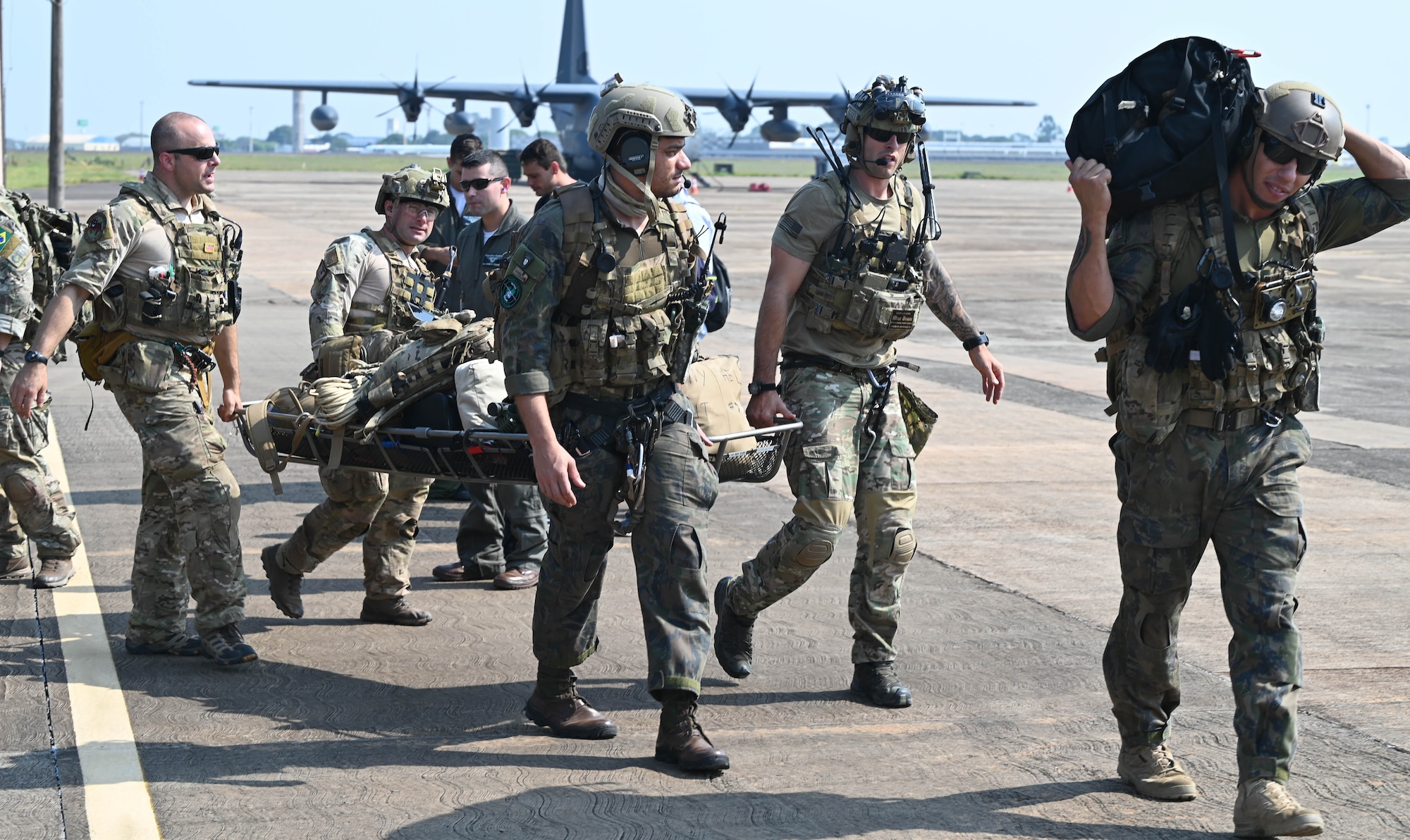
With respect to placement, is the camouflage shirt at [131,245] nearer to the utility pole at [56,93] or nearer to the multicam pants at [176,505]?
the multicam pants at [176,505]

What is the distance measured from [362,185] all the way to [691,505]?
73745mm

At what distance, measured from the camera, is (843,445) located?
18.6 feet

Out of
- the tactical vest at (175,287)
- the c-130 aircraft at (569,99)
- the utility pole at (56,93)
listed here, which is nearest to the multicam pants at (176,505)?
the tactical vest at (175,287)

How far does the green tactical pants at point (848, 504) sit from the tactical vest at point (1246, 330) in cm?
126

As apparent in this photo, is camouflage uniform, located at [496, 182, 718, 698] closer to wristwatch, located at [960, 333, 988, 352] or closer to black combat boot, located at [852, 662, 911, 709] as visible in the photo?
black combat boot, located at [852, 662, 911, 709]

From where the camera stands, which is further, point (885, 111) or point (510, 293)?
point (885, 111)

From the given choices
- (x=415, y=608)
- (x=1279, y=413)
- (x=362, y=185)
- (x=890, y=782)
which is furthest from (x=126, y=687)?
(x=362, y=185)

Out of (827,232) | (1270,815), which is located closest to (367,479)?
(827,232)

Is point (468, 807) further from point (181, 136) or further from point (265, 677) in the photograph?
point (181, 136)

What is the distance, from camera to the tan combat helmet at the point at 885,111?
5598mm

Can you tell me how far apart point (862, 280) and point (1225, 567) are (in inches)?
68.5

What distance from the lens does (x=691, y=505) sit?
505 cm

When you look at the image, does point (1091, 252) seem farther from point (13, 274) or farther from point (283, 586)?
point (13, 274)

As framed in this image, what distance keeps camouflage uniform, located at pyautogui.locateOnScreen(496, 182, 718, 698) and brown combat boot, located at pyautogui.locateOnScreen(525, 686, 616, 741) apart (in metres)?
0.45
